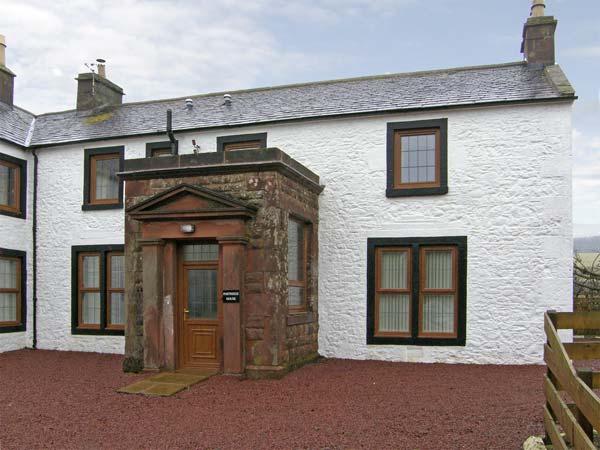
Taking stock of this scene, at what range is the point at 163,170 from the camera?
10.8 meters

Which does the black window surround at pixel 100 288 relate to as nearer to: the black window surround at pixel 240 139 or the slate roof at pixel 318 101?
the slate roof at pixel 318 101

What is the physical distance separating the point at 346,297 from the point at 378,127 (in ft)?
12.6

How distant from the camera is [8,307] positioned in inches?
580

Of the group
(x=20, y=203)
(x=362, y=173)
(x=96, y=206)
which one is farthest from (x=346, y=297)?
(x=20, y=203)

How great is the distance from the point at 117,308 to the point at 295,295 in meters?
5.45

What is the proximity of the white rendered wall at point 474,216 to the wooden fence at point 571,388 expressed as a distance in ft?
19.1

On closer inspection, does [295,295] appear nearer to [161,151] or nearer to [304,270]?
[304,270]

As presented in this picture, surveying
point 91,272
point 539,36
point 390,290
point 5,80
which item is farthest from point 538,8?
point 5,80

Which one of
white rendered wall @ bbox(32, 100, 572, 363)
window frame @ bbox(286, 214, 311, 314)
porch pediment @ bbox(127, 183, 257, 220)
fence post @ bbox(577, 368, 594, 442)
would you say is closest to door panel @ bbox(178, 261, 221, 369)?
porch pediment @ bbox(127, 183, 257, 220)

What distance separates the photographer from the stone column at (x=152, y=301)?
34.5ft

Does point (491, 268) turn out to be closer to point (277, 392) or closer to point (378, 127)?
point (378, 127)

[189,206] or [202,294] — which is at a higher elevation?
[189,206]

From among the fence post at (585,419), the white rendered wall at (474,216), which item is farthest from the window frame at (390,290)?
the fence post at (585,419)

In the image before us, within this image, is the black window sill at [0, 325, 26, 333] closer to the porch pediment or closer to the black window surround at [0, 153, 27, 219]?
the black window surround at [0, 153, 27, 219]
